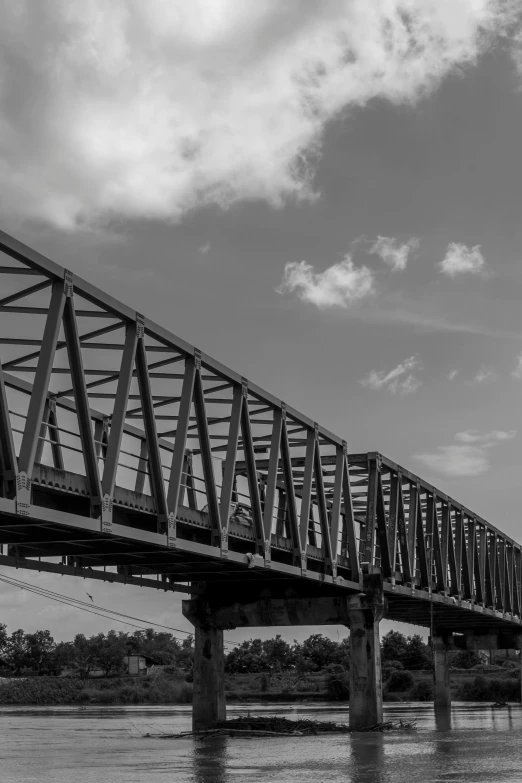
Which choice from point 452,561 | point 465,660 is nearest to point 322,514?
point 452,561

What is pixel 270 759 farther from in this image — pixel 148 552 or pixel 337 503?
pixel 337 503

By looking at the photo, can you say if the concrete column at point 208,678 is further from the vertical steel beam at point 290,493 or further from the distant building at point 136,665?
the distant building at point 136,665

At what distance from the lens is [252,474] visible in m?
31.1

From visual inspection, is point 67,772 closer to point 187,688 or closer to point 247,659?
point 187,688

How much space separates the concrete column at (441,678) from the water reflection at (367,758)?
38.2 metres

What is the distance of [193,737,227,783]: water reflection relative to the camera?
2256cm

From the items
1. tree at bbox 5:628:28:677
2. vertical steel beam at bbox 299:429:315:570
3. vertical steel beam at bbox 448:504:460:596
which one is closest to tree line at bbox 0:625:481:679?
tree at bbox 5:628:28:677

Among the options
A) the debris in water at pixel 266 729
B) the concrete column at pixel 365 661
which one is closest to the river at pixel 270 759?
the debris in water at pixel 266 729

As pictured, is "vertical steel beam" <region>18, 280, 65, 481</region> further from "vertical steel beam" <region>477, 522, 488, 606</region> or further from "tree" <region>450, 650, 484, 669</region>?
Answer: "tree" <region>450, 650, 484, 669</region>

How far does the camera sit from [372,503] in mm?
44156

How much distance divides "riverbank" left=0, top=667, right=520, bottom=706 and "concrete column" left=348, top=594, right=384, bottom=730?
6971 cm

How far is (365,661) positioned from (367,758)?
11916mm

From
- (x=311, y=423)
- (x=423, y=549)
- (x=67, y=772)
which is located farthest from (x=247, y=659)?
(x=67, y=772)

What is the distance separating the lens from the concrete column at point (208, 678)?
42.4 meters
